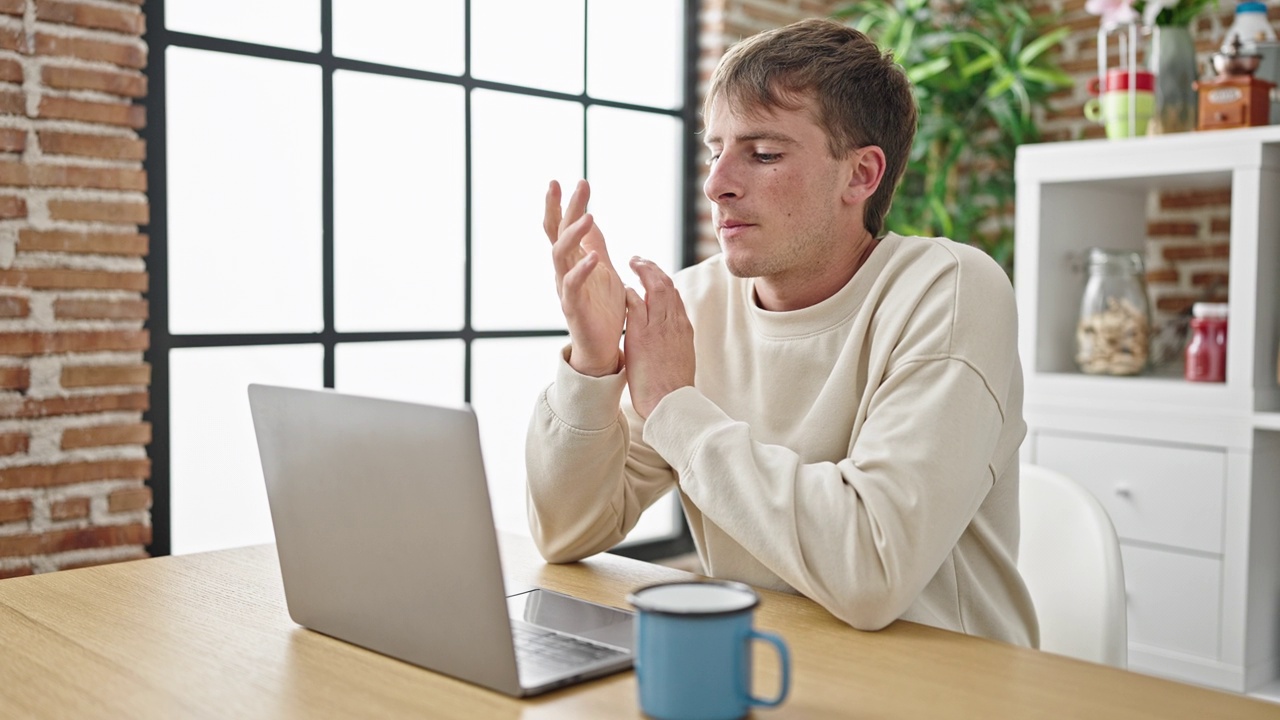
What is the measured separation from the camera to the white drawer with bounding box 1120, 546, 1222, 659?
2.58 m

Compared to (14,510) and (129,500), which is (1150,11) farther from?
(14,510)

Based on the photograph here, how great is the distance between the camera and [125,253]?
234 cm

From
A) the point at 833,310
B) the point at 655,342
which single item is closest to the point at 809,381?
the point at 833,310

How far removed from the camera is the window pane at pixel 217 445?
257cm

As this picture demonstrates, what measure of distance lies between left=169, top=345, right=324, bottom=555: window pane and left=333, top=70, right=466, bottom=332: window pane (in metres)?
0.26

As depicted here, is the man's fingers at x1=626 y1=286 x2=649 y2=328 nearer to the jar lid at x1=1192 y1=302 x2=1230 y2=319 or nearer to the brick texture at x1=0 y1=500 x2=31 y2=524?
the brick texture at x1=0 y1=500 x2=31 y2=524

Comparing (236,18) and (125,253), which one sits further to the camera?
(236,18)

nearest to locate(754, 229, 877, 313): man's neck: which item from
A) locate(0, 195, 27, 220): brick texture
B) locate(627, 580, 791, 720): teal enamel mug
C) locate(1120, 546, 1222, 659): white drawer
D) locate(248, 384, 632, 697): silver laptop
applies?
locate(248, 384, 632, 697): silver laptop

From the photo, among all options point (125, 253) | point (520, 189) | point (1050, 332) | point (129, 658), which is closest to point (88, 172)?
point (125, 253)

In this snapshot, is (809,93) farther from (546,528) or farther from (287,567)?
(287,567)

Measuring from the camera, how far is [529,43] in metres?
3.27

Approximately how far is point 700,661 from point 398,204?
2285 millimetres

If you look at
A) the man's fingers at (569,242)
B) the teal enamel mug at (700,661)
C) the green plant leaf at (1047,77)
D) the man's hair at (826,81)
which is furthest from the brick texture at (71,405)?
the green plant leaf at (1047,77)

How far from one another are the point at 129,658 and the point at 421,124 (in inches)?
84.7
